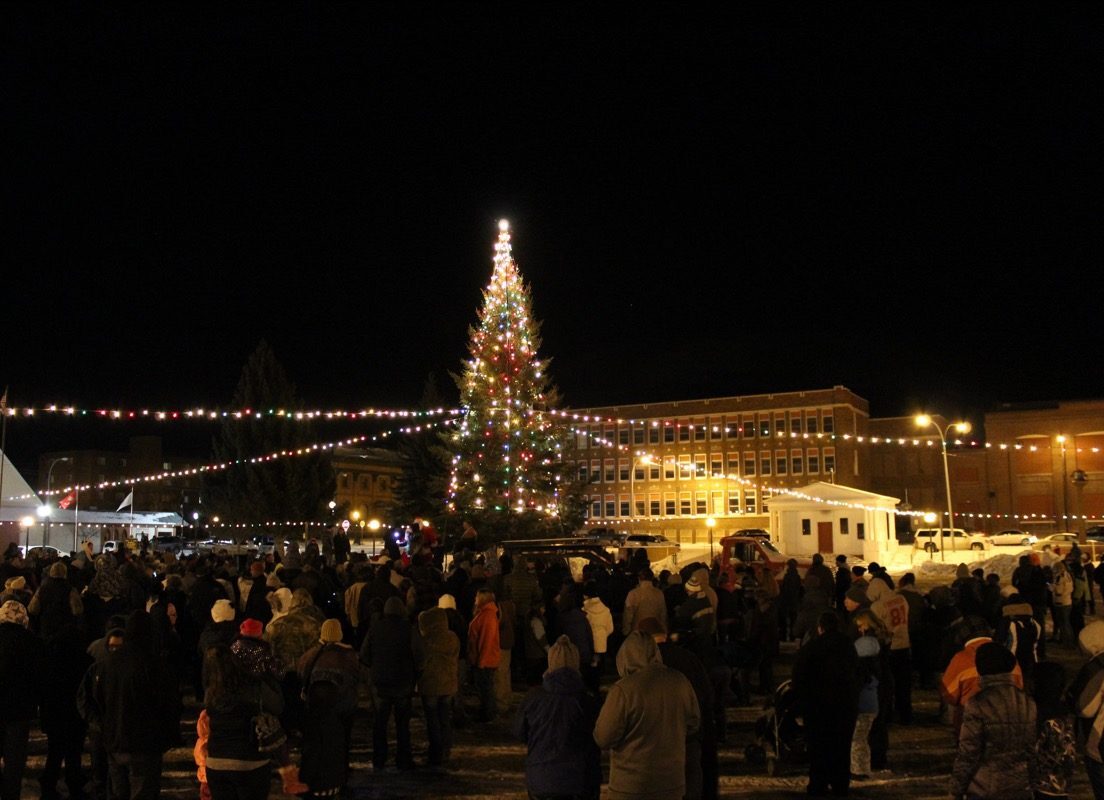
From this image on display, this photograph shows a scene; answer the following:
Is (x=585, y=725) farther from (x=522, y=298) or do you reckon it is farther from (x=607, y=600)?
(x=522, y=298)

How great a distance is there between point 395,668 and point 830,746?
380 centimetres

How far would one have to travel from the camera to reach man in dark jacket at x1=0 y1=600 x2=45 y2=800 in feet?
26.2

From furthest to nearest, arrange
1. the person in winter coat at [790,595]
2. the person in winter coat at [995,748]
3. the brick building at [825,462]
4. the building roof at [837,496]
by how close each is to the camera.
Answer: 1. the brick building at [825,462]
2. the building roof at [837,496]
3. the person in winter coat at [790,595]
4. the person in winter coat at [995,748]

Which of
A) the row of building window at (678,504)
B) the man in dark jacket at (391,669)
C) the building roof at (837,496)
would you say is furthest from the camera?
the row of building window at (678,504)

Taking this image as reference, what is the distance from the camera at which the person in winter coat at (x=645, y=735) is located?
229 inches

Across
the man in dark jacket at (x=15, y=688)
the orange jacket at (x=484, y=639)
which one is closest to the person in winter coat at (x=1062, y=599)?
the orange jacket at (x=484, y=639)

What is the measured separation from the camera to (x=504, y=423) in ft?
115

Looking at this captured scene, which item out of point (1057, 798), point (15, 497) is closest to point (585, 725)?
point (1057, 798)

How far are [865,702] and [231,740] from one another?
18.6 ft

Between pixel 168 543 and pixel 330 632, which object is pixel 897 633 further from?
pixel 168 543

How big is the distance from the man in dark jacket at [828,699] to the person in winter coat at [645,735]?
2.93 m

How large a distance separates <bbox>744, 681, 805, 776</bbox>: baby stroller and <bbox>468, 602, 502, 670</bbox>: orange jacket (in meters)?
3.06

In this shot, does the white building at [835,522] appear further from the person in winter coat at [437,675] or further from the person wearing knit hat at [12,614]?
the person wearing knit hat at [12,614]

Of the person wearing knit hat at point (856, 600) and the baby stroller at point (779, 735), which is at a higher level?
the person wearing knit hat at point (856, 600)
